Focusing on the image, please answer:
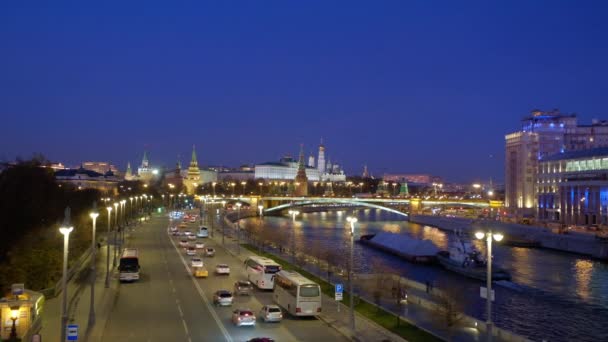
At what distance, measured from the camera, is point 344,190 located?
187000 millimetres

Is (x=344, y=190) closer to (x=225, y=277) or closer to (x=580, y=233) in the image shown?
(x=580, y=233)

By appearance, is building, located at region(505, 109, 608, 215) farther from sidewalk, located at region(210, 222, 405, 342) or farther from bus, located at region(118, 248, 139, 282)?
sidewalk, located at region(210, 222, 405, 342)

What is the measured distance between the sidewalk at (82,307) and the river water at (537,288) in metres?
8.81

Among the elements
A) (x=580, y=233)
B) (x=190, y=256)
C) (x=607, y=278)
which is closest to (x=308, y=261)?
(x=190, y=256)

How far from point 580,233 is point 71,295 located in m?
47.6

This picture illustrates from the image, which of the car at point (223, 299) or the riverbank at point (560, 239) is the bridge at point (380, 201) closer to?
the riverbank at point (560, 239)

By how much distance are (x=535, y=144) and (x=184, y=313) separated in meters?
83.7

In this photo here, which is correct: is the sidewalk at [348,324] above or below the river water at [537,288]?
above

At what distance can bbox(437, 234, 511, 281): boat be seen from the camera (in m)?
37.5

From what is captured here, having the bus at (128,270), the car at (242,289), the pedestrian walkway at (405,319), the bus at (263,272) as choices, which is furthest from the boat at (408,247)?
the car at (242,289)

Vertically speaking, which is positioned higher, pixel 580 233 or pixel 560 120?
pixel 560 120

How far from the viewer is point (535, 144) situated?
95500mm

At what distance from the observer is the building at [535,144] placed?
94.4 metres

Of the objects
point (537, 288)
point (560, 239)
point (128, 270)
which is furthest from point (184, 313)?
point (560, 239)
